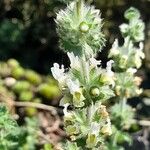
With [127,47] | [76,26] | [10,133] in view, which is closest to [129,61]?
[127,47]

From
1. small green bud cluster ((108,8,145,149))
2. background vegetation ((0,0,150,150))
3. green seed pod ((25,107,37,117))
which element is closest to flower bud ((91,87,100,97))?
small green bud cluster ((108,8,145,149))

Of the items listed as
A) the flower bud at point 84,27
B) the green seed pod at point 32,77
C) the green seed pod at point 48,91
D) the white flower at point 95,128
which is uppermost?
the green seed pod at point 32,77

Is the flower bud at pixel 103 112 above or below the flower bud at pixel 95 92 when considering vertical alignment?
below

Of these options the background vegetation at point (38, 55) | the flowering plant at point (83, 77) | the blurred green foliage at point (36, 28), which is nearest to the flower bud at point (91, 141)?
the flowering plant at point (83, 77)

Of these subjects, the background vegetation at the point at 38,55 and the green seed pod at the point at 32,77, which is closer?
the background vegetation at the point at 38,55

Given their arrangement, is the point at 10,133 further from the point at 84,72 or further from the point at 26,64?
the point at 26,64

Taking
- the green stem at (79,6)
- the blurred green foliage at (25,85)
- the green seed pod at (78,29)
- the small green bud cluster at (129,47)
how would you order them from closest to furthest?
the green stem at (79,6), the green seed pod at (78,29), the small green bud cluster at (129,47), the blurred green foliage at (25,85)

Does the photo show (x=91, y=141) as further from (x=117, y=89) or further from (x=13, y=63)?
(x=13, y=63)

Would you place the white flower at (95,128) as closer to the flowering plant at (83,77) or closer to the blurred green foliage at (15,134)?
the flowering plant at (83,77)
